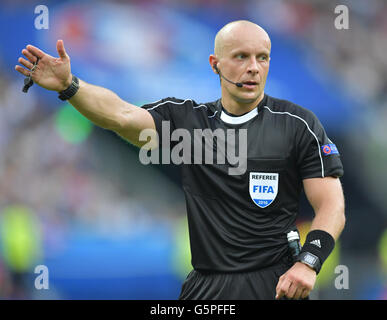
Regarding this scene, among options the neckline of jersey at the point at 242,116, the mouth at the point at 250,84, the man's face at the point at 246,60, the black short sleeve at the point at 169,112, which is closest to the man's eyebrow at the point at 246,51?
the man's face at the point at 246,60

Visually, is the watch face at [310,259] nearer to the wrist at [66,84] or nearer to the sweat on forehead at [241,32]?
the sweat on forehead at [241,32]

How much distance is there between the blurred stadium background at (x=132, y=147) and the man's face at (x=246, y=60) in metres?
4.02

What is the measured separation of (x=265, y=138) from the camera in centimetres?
333

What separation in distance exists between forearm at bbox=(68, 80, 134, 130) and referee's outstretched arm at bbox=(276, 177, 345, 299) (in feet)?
3.77

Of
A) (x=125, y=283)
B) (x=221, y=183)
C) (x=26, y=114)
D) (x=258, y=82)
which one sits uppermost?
(x=26, y=114)

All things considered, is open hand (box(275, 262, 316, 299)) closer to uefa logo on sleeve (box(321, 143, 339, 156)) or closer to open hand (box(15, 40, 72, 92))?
uefa logo on sleeve (box(321, 143, 339, 156))

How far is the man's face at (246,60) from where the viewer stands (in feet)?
10.9

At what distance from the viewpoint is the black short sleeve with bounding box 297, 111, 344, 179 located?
3.17 meters

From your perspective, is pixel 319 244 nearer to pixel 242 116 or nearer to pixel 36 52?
pixel 242 116

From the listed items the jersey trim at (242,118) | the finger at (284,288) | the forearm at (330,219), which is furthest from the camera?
the jersey trim at (242,118)

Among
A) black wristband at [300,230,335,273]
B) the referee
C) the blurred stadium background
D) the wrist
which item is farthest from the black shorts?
the blurred stadium background
